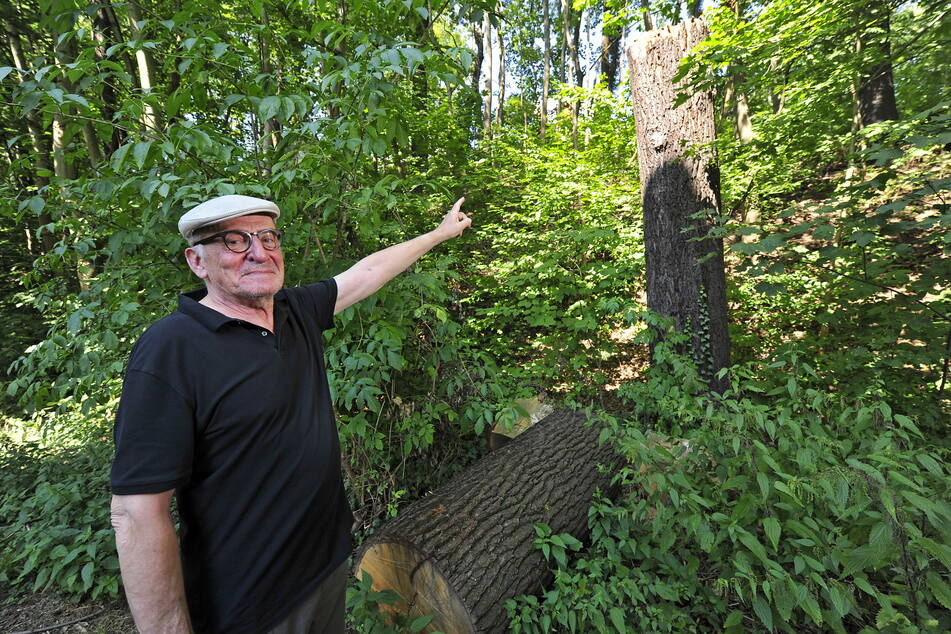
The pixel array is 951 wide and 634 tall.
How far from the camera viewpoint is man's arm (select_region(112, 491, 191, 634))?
96 centimetres

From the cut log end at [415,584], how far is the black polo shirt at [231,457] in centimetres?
83

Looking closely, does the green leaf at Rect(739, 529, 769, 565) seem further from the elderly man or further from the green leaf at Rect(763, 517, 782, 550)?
the elderly man

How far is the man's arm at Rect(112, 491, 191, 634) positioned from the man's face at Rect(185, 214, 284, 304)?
24.2 inches

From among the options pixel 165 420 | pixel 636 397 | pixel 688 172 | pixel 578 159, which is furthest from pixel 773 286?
pixel 578 159

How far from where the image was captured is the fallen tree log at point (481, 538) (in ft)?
6.63

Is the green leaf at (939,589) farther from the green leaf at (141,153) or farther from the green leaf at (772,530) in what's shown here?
the green leaf at (141,153)

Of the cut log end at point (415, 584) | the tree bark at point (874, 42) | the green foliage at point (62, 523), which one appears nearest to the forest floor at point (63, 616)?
the green foliage at point (62, 523)

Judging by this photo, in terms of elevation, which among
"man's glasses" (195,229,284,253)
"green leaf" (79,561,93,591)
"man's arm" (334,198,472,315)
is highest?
"man's glasses" (195,229,284,253)

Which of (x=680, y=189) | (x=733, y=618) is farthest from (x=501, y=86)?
(x=733, y=618)

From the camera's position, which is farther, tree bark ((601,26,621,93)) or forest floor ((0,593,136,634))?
tree bark ((601,26,621,93))

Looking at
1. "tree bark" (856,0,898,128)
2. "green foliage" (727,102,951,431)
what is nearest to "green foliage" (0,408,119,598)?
"green foliage" (727,102,951,431)

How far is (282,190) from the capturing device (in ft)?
7.19

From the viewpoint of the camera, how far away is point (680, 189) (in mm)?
3721

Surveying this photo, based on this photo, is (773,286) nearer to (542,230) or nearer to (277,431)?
(277,431)
